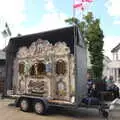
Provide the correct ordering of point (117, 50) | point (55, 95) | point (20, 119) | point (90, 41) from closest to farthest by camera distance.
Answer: point (20, 119), point (55, 95), point (90, 41), point (117, 50)

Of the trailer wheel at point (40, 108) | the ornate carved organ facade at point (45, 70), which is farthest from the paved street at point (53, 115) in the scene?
the ornate carved organ facade at point (45, 70)

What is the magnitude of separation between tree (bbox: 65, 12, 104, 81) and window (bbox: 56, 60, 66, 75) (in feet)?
54.6

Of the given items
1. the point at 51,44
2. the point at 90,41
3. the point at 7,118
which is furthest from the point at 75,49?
the point at 90,41

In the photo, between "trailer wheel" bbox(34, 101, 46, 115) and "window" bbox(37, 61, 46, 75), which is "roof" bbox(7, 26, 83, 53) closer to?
"window" bbox(37, 61, 46, 75)

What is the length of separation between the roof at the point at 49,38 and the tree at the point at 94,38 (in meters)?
15.1

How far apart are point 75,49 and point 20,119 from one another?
364 cm

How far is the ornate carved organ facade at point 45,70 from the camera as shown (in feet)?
45.9

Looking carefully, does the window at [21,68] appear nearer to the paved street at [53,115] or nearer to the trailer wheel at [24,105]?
the trailer wheel at [24,105]

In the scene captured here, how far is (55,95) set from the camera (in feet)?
46.8

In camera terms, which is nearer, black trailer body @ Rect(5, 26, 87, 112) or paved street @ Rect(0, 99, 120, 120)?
paved street @ Rect(0, 99, 120, 120)

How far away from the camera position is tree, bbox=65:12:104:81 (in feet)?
103

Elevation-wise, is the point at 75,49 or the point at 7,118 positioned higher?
the point at 75,49

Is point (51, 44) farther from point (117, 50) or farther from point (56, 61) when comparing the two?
point (117, 50)

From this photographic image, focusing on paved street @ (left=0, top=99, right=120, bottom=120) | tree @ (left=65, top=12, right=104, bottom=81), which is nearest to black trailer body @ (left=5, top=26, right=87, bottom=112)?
paved street @ (left=0, top=99, right=120, bottom=120)
